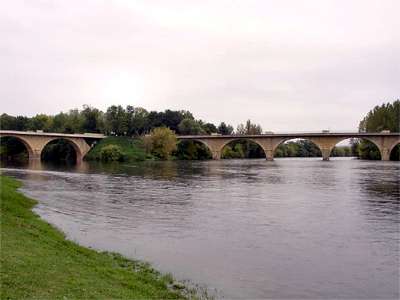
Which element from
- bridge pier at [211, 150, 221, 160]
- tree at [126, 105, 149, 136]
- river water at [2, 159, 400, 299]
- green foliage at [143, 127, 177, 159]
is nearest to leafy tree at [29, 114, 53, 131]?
tree at [126, 105, 149, 136]

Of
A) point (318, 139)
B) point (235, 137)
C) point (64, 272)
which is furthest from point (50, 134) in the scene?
point (64, 272)

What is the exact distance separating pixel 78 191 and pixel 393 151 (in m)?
92.1

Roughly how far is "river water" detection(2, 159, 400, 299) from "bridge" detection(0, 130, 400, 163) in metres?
73.3

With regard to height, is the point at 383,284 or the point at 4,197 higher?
the point at 4,197

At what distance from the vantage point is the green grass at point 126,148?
349 feet

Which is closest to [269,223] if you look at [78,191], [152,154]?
[78,191]

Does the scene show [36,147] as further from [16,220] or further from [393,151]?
[16,220]

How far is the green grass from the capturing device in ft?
349

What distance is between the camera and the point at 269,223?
2109 cm

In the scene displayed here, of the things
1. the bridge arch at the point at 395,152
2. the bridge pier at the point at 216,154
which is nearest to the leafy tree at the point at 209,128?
the bridge pier at the point at 216,154

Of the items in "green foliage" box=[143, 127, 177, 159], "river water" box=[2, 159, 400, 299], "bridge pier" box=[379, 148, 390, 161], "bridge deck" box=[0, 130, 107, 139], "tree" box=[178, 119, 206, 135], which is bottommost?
"river water" box=[2, 159, 400, 299]

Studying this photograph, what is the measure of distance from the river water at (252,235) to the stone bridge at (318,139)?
7311 cm

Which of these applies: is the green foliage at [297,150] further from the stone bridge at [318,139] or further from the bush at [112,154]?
the bush at [112,154]

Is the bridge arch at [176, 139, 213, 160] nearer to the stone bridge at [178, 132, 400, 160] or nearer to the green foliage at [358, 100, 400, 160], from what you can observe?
the stone bridge at [178, 132, 400, 160]
